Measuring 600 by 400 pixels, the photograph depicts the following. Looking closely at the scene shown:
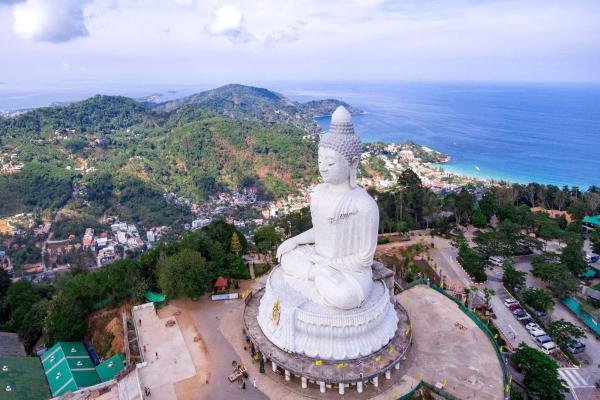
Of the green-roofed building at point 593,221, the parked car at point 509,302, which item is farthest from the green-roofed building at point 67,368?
the green-roofed building at point 593,221

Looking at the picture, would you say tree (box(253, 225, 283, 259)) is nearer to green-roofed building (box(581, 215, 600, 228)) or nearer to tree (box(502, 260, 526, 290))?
tree (box(502, 260, 526, 290))

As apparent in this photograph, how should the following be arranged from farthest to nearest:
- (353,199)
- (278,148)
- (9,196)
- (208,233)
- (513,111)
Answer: (513,111), (278,148), (9,196), (208,233), (353,199)

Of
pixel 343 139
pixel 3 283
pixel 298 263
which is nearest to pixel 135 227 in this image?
pixel 3 283

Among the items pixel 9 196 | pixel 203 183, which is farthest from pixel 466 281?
pixel 9 196

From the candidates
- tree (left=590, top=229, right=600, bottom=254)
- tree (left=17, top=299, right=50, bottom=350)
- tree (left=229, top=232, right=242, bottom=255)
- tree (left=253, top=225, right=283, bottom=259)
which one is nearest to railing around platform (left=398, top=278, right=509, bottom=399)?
tree (left=253, top=225, right=283, bottom=259)

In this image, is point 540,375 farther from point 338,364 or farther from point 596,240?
point 596,240

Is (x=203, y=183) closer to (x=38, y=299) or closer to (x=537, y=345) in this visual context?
(x=38, y=299)

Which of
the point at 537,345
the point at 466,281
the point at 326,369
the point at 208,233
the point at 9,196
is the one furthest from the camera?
the point at 9,196

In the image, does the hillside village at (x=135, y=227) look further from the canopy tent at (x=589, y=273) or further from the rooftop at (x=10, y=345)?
the canopy tent at (x=589, y=273)
